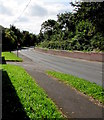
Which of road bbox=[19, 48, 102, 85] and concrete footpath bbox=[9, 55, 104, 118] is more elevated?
concrete footpath bbox=[9, 55, 104, 118]

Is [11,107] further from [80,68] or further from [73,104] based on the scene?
[80,68]

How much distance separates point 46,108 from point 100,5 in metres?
3.90

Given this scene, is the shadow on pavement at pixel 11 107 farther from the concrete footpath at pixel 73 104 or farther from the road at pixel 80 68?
the road at pixel 80 68

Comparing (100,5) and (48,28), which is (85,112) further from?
(48,28)

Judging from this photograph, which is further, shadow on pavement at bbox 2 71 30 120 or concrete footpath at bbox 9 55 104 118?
concrete footpath at bbox 9 55 104 118

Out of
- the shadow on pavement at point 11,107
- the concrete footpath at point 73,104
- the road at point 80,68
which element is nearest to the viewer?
the shadow on pavement at point 11,107

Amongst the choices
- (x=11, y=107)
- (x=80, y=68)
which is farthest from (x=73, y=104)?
(x=80, y=68)

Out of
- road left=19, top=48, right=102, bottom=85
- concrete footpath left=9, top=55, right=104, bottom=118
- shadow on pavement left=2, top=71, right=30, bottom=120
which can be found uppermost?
shadow on pavement left=2, top=71, right=30, bottom=120

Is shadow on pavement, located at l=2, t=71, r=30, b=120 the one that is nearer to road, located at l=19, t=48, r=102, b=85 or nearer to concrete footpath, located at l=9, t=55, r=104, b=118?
→ concrete footpath, located at l=9, t=55, r=104, b=118

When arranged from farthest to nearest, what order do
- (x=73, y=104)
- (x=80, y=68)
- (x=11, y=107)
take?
(x=80, y=68)
(x=73, y=104)
(x=11, y=107)

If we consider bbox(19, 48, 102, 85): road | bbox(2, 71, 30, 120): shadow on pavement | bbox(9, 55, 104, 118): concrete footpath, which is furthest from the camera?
bbox(19, 48, 102, 85): road

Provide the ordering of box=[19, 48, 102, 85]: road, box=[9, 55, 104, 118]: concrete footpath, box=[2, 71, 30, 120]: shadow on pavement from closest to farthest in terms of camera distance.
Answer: box=[2, 71, 30, 120]: shadow on pavement < box=[9, 55, 104, 118]: concrete footpath < box=[19, 48, 102, 85]: road

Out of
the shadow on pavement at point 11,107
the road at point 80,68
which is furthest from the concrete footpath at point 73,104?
the road at point 80,68

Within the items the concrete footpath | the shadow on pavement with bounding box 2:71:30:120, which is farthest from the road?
the shadow on pavement with bounding box 2:71:30:120
